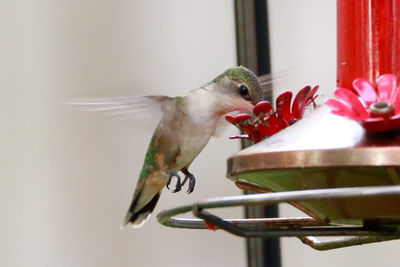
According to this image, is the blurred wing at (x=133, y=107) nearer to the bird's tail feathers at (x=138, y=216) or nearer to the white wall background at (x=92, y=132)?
the bird's tail feathers at (x=138, y=216)

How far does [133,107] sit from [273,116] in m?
0.85

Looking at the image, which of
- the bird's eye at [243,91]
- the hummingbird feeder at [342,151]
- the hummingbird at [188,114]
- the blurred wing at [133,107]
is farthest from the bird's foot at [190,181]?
the hummingbird feeder at [342,151]

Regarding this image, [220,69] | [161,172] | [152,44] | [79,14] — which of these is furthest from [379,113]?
[79,14]

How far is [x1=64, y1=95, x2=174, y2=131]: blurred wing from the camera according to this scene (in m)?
2.41

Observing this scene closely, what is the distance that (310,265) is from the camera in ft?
12.8

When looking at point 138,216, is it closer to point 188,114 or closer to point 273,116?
point 188,114

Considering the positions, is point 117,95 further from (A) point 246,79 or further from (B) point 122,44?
Answer: (B) point 122,44

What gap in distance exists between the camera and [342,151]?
4.55 feet

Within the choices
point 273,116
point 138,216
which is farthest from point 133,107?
point 273,116

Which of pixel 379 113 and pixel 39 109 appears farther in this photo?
pixel 39 109

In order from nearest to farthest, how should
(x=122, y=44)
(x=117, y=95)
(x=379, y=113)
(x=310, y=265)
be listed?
(x=379, y=113)
(x=117, y=95)
(x=310, y=265)
(x=122, y=44)

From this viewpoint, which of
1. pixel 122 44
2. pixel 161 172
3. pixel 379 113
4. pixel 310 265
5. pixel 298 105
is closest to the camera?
Result: pixel 379 113

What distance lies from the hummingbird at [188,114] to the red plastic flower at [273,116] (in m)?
0.60

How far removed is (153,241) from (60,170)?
2.30 ft
